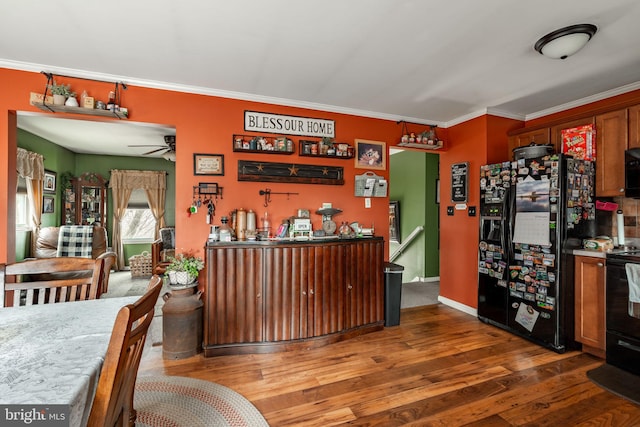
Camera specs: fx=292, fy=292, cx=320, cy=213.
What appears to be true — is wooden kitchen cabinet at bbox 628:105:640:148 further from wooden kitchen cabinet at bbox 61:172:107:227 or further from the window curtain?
wooden kitchen cabinet at bbox 61:172:107:227

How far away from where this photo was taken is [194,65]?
2619 mm

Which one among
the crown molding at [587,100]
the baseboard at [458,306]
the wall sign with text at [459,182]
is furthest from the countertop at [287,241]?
the crown molding at [587,100]

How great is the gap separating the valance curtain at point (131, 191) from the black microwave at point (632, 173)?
7.44m

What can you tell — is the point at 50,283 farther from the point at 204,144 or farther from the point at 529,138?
the point at 529,138

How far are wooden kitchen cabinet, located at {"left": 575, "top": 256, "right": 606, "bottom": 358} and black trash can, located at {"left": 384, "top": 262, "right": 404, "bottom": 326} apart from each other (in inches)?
65.7

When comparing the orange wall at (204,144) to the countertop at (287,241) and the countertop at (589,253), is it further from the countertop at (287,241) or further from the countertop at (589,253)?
the countertop at (589,253)

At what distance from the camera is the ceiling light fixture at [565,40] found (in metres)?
2.02

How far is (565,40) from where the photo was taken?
207 centimetres

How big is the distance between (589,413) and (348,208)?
2.65 m

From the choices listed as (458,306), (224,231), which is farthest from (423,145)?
(224,231)

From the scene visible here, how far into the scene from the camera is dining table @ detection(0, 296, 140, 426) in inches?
30.6

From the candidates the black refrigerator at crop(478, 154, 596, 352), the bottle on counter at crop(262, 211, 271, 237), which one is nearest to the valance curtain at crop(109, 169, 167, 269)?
the bottle on counter at crop(262, 211, 271, 237)

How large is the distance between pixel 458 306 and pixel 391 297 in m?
1.23

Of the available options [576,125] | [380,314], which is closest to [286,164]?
[380,314]
